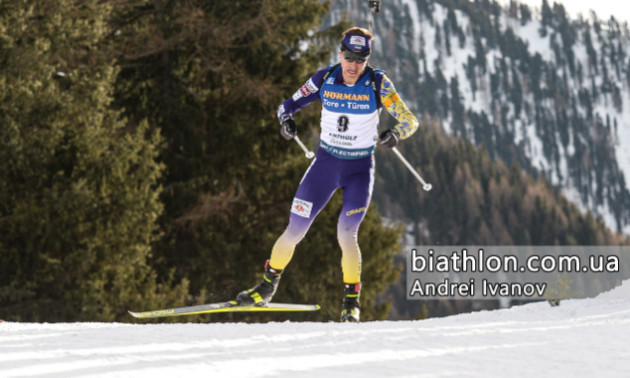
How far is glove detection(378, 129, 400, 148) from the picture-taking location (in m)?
7.02

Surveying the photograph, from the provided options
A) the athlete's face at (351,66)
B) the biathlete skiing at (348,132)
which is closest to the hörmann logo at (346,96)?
the biathlete skiing at (348,132)

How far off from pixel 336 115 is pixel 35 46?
9.18m

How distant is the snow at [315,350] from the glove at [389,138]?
141 cm

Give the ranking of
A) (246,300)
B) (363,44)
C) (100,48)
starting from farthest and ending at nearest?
1. (100,48)
2. (246,300)
3. (363,44)

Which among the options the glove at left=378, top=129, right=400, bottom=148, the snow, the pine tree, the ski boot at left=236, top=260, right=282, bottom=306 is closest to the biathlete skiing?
the glove at left=378, top=129, right=400, bottom=148

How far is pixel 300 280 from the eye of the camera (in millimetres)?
19531

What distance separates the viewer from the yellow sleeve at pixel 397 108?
7.13m

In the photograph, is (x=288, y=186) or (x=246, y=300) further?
(x=288, y=186)

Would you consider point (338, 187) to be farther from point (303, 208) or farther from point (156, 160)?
point (156, 160)

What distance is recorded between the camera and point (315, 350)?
17.1 feet

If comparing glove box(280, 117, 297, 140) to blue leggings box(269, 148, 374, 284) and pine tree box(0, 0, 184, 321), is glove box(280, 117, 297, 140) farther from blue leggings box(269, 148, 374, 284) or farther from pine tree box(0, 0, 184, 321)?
pine tree box(0, 0, 184, 321)

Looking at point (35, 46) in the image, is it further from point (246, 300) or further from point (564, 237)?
point (564, 237)

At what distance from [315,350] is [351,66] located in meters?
2.65

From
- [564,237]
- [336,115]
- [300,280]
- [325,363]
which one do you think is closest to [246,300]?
[336,115]
